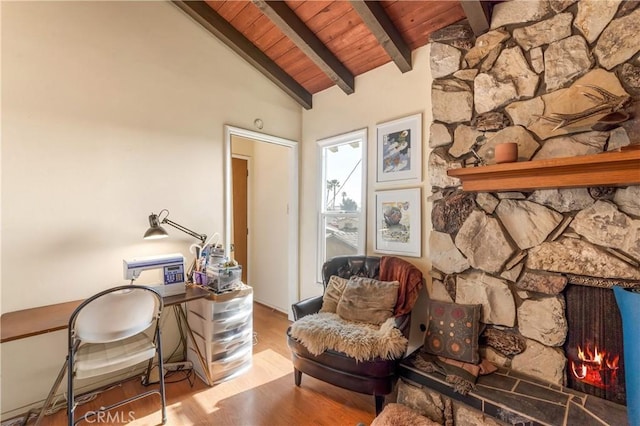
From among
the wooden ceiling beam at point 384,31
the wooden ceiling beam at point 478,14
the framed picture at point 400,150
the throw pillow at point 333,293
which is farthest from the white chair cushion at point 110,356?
the wooden ceiling beam at point 478,14

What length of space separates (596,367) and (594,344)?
12 centimetres

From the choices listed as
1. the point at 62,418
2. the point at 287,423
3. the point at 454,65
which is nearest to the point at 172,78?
the point at 454,65

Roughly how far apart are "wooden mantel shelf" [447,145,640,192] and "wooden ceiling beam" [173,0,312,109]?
2.17 metres

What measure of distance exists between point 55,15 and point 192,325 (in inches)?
100

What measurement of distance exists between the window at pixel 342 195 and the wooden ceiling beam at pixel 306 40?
558 mm

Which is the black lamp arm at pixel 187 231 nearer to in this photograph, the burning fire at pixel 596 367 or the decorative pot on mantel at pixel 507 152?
the decorative pot on mantel at pixel 507 152

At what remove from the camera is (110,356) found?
1751 millimetres

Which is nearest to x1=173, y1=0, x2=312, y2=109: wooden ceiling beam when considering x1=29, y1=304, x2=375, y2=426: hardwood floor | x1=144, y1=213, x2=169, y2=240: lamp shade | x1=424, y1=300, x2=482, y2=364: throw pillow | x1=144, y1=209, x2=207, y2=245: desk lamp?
x1=144, y1=209, x2=207, y2=245: desk lamp

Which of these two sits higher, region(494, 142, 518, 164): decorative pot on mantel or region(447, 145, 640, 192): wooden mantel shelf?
region(494, 142, 518, 164): decorative pot on mantel

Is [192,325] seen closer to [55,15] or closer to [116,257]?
[116,257]

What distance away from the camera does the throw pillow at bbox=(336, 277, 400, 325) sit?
2213mm

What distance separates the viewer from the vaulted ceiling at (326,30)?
7.09 ft

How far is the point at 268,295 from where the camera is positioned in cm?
405

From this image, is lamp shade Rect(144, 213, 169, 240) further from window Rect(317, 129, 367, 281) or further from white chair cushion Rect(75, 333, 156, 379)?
window Rect(317, 129, 367, 281)
